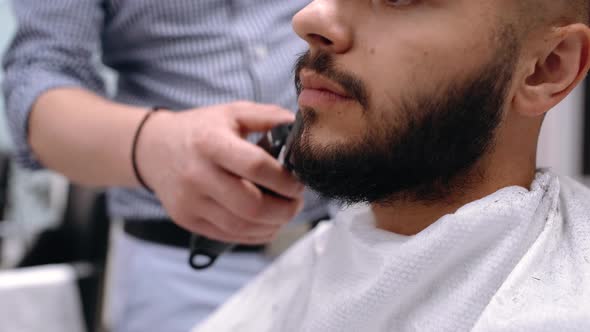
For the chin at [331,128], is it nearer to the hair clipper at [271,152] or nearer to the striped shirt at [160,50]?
the hair clipper at [271,152]

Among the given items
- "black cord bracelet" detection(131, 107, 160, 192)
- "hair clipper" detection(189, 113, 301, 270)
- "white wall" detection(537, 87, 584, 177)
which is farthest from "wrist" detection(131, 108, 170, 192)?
"white wall" detection(537, 87, 584, 177)

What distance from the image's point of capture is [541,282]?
2.36 feet

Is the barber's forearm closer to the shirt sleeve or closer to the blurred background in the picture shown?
the shirt sleeve

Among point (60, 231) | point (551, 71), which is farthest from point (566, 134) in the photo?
point (60, 231)

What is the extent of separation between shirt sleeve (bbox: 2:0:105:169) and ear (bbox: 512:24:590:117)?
34.0 inches

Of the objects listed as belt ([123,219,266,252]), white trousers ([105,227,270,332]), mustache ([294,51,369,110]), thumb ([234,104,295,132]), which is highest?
mustache ([294,51,369,110])

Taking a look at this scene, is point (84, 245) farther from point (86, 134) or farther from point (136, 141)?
point (136, 141)

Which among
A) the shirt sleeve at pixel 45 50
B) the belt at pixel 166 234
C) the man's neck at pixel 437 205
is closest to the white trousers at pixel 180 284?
the belt at pixel 166 234

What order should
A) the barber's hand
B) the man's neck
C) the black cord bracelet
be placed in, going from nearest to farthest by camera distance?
the man's neck < the barber's hand < the black cord bracelet

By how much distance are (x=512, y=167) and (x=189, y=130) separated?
19.7 inches

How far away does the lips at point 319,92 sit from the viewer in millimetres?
764

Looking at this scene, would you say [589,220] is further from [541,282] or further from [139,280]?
[139,280]

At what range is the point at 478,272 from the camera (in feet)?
2.51

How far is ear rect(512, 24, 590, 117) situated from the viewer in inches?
29.7
